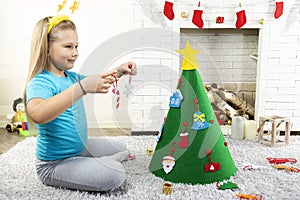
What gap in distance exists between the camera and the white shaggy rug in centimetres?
129

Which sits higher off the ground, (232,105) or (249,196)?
(232,105)

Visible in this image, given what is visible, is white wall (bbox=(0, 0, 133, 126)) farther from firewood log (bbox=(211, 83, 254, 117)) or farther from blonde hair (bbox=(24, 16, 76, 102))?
blonde hair (bbox=(24, 16, 76, 102))

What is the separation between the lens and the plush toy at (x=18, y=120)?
2359 mm

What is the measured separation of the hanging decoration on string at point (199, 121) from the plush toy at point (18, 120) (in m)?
1.36

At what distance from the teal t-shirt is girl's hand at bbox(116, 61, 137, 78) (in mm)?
153

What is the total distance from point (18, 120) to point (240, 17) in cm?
170

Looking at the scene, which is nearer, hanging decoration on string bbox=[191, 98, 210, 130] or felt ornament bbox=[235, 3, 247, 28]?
hanging decoration on string bbox=[191, 98, 210, 130]

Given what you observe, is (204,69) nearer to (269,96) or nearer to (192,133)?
(192,133)

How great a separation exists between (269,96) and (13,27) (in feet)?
6.42

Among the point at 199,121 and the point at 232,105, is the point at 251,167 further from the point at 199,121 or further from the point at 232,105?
the point at 232,105

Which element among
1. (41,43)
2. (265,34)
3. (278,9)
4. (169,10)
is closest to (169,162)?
(41,43)

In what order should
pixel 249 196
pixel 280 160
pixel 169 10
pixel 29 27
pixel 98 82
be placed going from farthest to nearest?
pixel 29 27, pixel 169 10, pixel 280 160, pixel 249 196, pixel 98 82

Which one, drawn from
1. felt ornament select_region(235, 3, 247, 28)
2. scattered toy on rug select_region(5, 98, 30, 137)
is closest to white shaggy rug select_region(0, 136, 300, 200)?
scattered toy on rug select_region(5, 98, 30, 137)

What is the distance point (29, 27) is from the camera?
2730 millimetres
